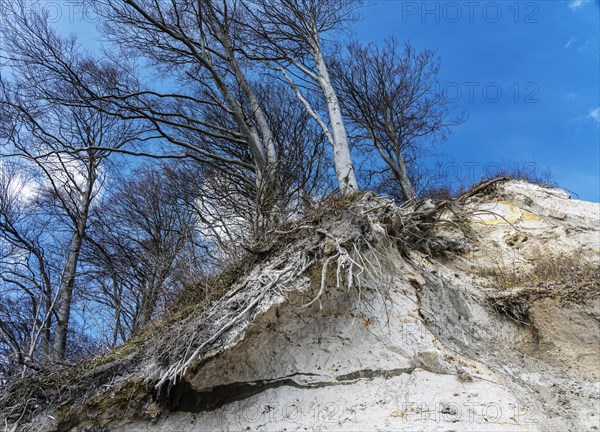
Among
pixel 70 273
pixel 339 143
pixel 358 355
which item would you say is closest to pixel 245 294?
pixel 358 355

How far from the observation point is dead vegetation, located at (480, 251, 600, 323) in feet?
16.7

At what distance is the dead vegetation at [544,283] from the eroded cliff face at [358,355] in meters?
0.03

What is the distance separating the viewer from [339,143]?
27.0 feet

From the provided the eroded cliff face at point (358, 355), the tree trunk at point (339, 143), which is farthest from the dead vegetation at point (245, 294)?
the tree trunk at point (339, 143)

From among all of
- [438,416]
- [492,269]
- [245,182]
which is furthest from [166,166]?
[438,416]

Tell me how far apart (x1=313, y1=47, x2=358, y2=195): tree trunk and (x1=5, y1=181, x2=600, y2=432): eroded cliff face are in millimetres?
1817

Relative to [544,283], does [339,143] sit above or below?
above

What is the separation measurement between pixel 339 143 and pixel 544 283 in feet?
14.9

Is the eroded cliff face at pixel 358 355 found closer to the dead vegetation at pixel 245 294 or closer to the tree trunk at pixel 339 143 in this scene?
the dead vegetation at pixel 245 294

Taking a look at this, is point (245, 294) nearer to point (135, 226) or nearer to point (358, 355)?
point (358, 355)

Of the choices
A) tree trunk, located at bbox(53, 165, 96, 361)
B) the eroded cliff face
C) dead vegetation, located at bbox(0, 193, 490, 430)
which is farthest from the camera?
tree trunk, located at bbox(53, 165, 96, 361)

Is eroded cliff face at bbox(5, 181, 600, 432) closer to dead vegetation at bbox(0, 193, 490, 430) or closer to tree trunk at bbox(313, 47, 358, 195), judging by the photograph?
dead vegetation at bbox(0, 193, 490, 430)

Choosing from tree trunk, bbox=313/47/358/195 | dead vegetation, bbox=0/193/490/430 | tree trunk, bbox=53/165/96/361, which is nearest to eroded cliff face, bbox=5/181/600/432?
dead vegetation, bbox=0/193/490/430

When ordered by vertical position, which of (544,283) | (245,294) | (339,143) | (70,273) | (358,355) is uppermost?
(339,143)
